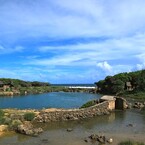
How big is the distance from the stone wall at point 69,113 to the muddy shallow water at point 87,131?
132cm

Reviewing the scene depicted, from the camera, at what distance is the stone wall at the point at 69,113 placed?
39969 mm

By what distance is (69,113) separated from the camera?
42312 millimetres

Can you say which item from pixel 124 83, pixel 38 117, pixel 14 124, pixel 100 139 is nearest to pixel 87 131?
pixel 100 139

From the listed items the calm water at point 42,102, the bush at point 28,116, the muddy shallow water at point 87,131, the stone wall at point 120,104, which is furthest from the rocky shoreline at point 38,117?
the calm water at point 42,102

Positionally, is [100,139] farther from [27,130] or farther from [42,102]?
[42,102]

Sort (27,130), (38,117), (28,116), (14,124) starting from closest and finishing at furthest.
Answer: (27,130) → (14,124) → (28,116) → (38,117)

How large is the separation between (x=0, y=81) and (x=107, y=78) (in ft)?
154

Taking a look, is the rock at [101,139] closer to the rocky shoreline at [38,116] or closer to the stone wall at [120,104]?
the rocky shoreline at [38,116]

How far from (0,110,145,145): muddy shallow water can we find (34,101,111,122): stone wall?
1.32 m

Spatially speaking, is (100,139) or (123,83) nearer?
(100,139)

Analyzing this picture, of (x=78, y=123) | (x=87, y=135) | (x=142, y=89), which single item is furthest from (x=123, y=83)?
(x=87, y=135)

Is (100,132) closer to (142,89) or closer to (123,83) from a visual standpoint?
(142,89)

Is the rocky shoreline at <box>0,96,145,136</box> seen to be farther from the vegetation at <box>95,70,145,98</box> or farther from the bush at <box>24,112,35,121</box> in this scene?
the vegetation at <box>95,70,145,98</box>

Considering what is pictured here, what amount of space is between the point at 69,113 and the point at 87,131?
26.0ft
